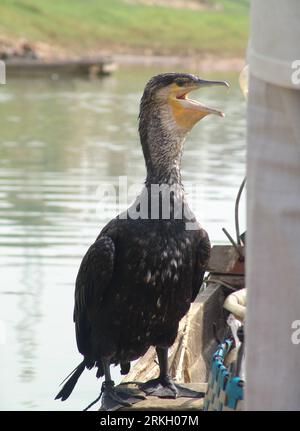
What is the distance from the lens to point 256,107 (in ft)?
6.97

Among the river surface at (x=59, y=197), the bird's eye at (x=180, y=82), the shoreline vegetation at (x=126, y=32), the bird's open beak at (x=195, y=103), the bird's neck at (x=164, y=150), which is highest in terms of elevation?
the shoreline vegetation at (x=126, y=32)

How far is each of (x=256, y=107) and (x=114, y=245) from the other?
1789 millimetres

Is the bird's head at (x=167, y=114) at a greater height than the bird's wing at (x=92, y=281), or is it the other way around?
the bird's head at (x=167, y=114)

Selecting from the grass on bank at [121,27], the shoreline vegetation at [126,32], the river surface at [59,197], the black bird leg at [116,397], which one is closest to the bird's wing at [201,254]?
the black bird leg at [116,397]

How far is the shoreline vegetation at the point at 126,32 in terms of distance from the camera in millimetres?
37375

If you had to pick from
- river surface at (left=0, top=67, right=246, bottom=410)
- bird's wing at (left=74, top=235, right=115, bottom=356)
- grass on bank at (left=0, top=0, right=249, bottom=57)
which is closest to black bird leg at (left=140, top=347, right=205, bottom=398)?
bird's wing at (left=74, top=235, right=115, bottom=356)

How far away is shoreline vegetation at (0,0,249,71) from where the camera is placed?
37375mm

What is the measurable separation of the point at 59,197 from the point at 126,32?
30.1 meters

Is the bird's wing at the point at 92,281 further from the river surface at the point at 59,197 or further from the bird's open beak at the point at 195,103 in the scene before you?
the river surface at the point at 59,197

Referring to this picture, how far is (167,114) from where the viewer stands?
13.1 feet

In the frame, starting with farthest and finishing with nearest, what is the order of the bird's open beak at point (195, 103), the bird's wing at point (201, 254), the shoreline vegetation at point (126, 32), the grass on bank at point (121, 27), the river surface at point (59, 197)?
1. the grass on bank at point (121, 27)
2. the shoreline vegetation at point (126, 32)
3. the river surface at point (59, 197)
4. the bird's wing at point (201, 254)
5. the bird's open beak at point (195, 103)

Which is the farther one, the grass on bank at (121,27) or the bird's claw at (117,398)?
the grass on bank at (121,27)

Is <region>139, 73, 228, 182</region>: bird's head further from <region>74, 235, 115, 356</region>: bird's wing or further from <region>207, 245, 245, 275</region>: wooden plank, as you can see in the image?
<region>207, 245, 245, 275</region>: wooden plank

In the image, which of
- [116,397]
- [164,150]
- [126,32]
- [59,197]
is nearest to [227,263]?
[164,150]
